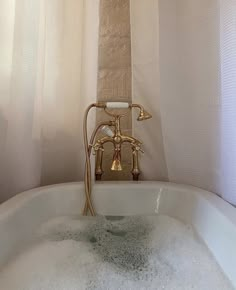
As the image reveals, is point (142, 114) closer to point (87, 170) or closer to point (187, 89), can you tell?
point (187, 89)

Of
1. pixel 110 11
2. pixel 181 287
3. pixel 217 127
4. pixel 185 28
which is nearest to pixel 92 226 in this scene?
pixel 181 287

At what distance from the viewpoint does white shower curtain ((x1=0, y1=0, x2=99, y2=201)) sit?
105 cm

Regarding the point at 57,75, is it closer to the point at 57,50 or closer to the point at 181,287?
the point at 57,50

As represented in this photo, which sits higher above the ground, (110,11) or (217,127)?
(110,11)

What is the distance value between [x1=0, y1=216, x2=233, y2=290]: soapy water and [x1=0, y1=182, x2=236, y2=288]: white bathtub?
38mm

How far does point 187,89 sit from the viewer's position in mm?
1160

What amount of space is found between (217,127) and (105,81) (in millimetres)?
561

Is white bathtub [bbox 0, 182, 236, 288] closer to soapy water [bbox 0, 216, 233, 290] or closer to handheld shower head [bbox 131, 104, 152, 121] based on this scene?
soapy water [bbox 0, 216, 233, 290]

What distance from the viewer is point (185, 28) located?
3.75ft

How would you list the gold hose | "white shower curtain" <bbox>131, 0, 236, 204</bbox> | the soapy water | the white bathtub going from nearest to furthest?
the soapy water < the white bathtub < "white shower curtain" <bbox>131, 0, 236, 204</bbox> < the gold hose

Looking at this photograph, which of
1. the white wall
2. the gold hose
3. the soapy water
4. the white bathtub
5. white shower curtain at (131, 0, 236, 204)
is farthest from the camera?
the gold hose

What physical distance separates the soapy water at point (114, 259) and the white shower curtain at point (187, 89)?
9.2 inches

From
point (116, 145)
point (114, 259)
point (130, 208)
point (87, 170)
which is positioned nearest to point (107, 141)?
point (116, 145)

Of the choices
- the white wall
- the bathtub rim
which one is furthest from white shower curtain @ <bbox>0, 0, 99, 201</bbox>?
the white wall
